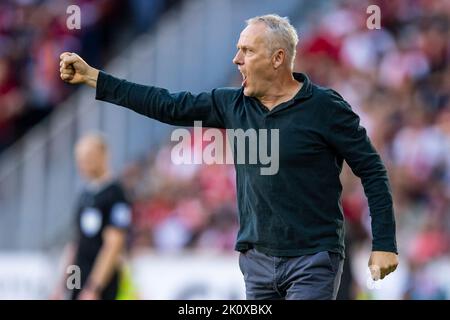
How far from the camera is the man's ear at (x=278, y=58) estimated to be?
609cm

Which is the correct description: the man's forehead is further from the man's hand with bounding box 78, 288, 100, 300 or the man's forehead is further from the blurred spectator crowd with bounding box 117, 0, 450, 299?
the blurred spectator crowd with bounding box 117, 0, 450, 299

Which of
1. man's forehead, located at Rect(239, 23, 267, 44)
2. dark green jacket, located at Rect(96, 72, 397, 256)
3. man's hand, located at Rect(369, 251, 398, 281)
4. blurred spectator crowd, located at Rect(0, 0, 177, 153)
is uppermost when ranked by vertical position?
blurred spectator crowd, located at Rect(0, 0, 177, 153)

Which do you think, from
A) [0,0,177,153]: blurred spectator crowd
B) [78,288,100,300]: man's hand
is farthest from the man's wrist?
[0,0,177,153]: blurred spectator crowd

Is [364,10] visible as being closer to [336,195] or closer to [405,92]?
[405,92]

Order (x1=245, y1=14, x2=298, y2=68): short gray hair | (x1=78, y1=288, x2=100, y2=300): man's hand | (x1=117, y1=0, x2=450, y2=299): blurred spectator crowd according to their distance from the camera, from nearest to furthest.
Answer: (x1=245, y1=14, x2=298, y2=68): short gray hair < (x1=78, y1=288, x2=100, y2=300): man's hand < (x1=117, y1=0, x2=450, y2=299): blurred spectator crowd

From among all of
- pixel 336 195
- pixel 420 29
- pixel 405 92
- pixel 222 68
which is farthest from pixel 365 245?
pixel 336 195

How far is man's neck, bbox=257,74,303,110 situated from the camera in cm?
609

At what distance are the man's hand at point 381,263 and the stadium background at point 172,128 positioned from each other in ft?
15.5

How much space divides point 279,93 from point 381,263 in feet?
3.15

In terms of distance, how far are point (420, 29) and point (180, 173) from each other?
3.00 metres

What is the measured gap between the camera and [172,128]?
14.4m

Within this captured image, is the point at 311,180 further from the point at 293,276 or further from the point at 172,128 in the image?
the point at 172,128

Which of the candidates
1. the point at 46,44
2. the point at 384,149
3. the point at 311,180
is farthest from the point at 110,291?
the point at 46,44

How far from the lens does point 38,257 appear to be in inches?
548
